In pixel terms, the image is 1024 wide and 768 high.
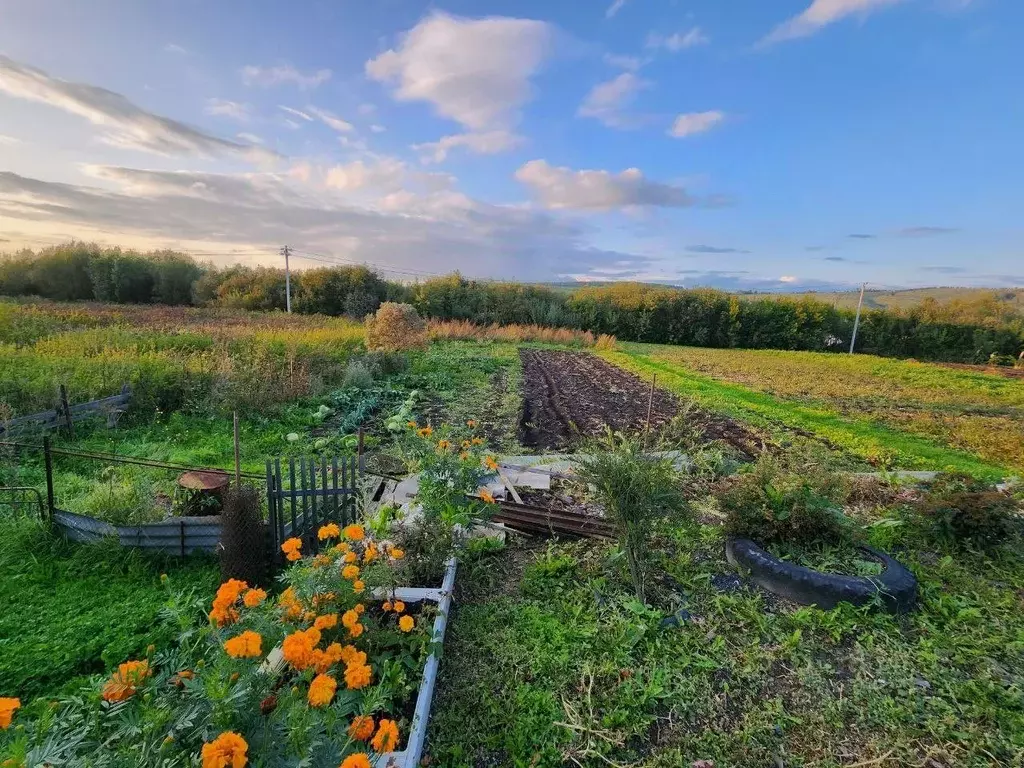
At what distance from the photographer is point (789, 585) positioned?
3148 millimetres

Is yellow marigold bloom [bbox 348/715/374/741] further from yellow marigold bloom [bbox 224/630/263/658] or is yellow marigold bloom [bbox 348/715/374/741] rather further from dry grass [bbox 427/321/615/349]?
dry grass [bbox 427/321/615/349]

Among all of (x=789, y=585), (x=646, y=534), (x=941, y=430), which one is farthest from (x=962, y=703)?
(x=941, y=430)

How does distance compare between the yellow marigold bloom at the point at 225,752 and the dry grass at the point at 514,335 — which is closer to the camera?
the yellow marigold bloom at the point at 225,752

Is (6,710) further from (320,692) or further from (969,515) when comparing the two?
(969,515)

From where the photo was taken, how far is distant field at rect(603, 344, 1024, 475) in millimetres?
7043

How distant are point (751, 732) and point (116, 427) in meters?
7.94

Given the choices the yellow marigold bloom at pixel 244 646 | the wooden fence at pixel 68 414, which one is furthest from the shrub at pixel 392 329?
the yellow marigold bloom at pixel 244 646

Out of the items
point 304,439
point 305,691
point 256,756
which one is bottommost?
point 304,439

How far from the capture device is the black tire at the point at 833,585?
3025 millimetres

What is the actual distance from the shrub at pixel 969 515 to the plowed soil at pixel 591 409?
7.84 ft

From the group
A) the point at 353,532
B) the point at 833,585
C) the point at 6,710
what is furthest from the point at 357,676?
the point at 833,585

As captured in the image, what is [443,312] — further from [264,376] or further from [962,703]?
[962,703]

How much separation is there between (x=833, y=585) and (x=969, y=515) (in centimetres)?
175

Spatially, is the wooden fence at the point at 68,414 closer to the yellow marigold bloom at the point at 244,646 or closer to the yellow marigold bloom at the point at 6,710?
the yellow marigold bloom at the point at 6,710
